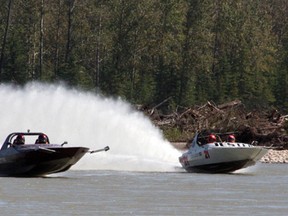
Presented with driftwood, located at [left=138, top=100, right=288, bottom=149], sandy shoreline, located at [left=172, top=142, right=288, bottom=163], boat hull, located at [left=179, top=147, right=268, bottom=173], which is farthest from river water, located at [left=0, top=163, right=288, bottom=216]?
driftwood, located at [left=138, top=100, right=288, bottom=149]

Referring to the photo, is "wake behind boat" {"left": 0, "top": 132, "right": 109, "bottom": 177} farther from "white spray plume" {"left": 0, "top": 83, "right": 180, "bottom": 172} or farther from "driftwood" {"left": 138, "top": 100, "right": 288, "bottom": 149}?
"driftwood" {"left": 138, "top": 100, "right": 288, "bottom": 149}

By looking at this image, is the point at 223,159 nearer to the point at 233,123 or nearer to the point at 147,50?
the point at 233,123

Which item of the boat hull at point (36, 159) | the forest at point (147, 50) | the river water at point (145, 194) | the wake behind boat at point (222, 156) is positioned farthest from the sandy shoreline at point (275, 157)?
the forest at point (147, 50)

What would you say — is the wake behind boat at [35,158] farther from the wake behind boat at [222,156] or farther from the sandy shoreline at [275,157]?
the sandy shoreline at [275,157]

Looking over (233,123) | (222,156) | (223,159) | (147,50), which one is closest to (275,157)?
(233,123)

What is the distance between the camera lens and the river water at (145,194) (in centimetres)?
2673

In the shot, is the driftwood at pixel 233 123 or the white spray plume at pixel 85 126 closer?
the white spray plume at pixel 85 126

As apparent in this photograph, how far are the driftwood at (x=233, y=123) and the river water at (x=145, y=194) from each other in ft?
49.1

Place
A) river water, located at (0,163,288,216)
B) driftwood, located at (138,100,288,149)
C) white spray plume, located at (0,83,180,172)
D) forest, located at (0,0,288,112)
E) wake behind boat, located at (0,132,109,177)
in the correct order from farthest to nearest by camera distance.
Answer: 1. forest, located at (0,0,288,112)
2. driftwood, located at (138,100,288,149)
3. white spray plume, located at (0,83,180,172)
4. wake behind boat, located at (0,132,109,177)
5. river water, located at (0,163,288,216)

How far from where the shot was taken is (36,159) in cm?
3700

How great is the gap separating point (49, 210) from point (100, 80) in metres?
67.0

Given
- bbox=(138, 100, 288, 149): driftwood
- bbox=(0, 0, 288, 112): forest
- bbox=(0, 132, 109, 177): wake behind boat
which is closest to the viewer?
bbox=(0, 132, 109, 177): wake behind boat

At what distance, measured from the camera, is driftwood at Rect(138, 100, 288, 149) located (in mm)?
56250

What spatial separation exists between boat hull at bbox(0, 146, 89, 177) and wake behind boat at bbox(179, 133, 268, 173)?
5046 mm
